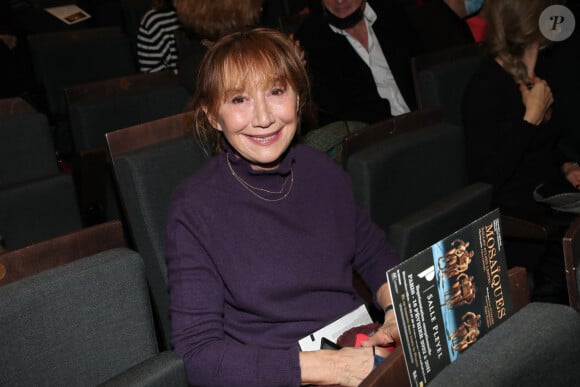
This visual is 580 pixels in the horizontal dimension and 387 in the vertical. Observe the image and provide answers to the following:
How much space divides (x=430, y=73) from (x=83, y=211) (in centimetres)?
125

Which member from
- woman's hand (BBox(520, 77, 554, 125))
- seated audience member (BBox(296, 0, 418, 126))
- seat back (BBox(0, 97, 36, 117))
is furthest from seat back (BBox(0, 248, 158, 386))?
seated audience member (BBox(296, 0, 418, 126))

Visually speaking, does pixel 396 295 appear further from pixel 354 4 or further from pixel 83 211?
pixel 354 4

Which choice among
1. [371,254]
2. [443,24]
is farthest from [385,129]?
[443,24]

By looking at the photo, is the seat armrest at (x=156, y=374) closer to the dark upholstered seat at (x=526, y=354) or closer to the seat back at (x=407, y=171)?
the dark upholstered seat at (x=526, y=354)

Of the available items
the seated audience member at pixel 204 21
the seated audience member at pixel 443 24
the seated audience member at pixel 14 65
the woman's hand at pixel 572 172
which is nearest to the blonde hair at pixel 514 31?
the woman's hand at pixel 572 172

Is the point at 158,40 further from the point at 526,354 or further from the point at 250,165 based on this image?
the point at 526,354

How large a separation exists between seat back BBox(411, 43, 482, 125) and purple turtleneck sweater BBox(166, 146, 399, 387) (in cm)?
93

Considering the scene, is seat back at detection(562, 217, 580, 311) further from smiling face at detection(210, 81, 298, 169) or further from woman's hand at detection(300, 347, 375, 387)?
smiling face at detection(210, 81, 298, 169)

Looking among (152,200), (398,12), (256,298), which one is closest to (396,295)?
(256,298)

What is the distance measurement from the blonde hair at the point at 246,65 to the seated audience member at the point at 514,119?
37.4 inches

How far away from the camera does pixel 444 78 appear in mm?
2326

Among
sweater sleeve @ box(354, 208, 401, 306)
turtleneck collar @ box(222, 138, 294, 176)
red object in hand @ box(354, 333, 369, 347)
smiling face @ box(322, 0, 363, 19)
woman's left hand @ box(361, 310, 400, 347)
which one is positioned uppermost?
smiling face @ box(322, 0, 363, 19)

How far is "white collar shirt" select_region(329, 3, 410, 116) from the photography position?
2750 millimetres

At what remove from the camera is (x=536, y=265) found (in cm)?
215
